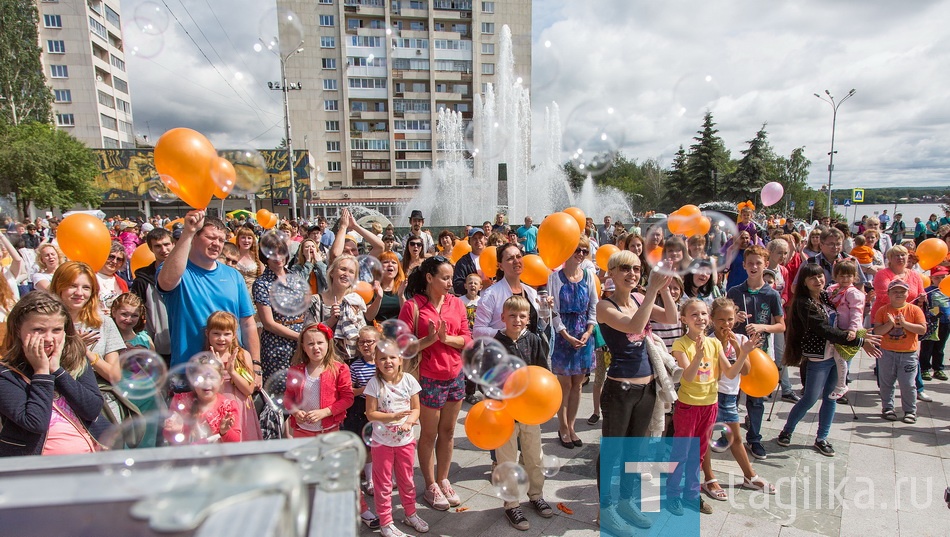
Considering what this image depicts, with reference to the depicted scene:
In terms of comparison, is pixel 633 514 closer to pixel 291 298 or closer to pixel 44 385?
pixel 291 298

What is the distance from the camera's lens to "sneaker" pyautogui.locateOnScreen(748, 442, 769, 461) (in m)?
4.08

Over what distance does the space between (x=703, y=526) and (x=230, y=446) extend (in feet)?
10.4

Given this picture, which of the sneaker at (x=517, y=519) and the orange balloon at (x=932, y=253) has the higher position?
the orange balloon at (x=932, y=253)

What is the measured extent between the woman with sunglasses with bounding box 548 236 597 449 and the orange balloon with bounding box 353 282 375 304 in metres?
1.75

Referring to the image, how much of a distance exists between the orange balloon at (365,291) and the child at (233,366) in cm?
150

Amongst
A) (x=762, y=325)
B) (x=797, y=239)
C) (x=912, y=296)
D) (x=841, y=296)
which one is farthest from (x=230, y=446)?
A: (x=797, y=239)

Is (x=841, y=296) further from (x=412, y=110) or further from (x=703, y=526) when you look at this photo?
(x=412, y=110)

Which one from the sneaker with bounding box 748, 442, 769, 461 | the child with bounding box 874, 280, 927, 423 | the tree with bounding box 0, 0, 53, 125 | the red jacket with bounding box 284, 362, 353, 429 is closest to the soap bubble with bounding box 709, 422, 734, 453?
the sneaker with bounding box 748, 442, 769, 461

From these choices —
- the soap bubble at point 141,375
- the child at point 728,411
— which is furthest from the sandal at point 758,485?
the soap bubble at point 141,375

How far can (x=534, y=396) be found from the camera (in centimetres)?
284

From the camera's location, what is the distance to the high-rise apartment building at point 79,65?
4662cm

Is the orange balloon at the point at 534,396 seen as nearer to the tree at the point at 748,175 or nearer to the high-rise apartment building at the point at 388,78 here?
the tree at the point at 748,175

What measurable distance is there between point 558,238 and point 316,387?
2365 mm

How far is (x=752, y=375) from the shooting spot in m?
3.69
